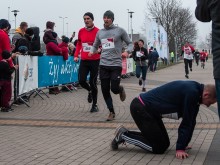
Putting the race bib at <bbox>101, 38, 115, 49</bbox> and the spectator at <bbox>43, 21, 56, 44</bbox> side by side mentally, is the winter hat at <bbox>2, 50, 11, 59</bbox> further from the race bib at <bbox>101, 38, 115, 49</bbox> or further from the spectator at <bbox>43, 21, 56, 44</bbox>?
the spectator at <bbox>43, 21, 56, 44</bbox>

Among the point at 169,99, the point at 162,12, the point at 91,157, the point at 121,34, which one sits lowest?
the point at 91,157

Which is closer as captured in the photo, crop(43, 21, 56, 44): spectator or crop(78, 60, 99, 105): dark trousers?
crop(78, 60, 99, 105): dark trousers

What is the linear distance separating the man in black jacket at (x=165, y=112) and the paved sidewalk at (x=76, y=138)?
0.51 feet

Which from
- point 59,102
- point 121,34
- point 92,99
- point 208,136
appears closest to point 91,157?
point 208,136

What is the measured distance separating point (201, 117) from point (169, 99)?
341 cm

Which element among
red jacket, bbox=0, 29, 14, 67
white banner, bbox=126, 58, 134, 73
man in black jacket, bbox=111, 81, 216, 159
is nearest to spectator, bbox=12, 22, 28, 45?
red jacket, bbox=0, 29, 14, 67

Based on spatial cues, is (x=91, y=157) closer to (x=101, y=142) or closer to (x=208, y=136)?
(x=101, y=142)

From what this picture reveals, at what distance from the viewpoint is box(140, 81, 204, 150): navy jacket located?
5301 millimetres

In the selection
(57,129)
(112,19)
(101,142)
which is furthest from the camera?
(112,19)

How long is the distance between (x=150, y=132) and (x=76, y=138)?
158cm

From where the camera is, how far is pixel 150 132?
5.61m

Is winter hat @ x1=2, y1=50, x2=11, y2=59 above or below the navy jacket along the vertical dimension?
above

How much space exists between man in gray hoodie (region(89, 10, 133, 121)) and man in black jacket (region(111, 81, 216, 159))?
2415 millimetres

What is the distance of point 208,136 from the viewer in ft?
22.1
